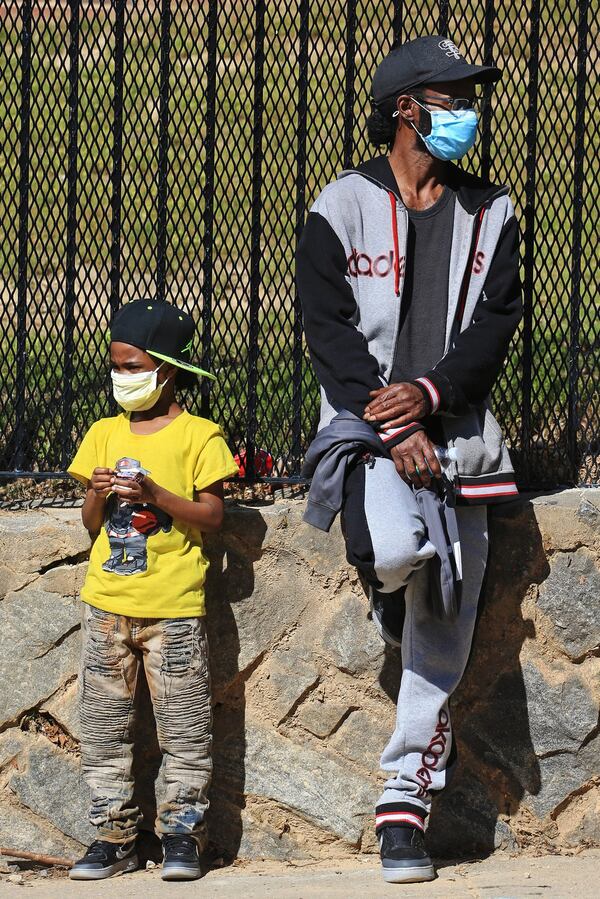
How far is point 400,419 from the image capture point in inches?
115

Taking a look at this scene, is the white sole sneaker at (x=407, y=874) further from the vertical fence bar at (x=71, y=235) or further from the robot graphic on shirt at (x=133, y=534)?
the vertical fence bar at (x=71, y=235)

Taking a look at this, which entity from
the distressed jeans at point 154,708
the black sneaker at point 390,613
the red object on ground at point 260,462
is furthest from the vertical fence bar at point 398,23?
the distressed jeans at point 154,708

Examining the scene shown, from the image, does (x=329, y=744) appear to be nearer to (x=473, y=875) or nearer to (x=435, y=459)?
(x=473, y=875)

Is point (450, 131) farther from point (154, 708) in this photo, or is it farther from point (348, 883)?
point (348, 883)

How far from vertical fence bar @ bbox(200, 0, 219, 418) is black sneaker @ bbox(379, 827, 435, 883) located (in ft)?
4.50

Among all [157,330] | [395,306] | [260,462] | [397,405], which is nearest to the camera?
[397,405]

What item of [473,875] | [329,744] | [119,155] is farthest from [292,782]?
[119,155]

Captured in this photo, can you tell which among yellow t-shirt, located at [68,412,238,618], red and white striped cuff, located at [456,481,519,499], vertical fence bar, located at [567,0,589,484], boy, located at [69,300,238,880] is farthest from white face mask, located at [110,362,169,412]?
vertical fence bar, located at [567,0,589,484]

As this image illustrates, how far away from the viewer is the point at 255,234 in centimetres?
354

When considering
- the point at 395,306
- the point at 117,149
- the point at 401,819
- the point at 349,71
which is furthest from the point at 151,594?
the point at 349,71

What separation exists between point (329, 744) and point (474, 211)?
164 centimetres

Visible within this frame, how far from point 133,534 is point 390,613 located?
76cm

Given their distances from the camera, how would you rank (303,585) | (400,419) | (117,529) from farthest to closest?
(303,585) < (117,529) < (400,419)

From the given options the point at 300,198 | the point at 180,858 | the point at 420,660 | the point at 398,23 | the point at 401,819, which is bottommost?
the point at 180,858
